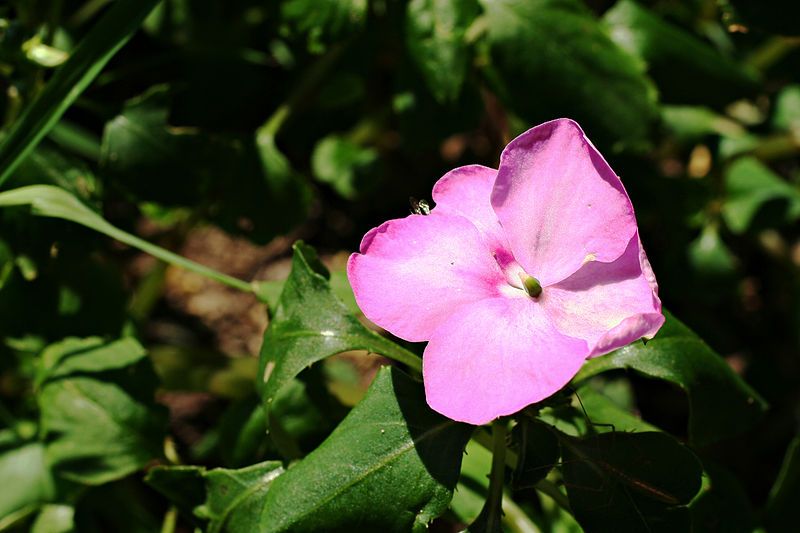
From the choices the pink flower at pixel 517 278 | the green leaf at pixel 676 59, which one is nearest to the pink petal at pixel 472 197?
the pink flower at pixel 517 278

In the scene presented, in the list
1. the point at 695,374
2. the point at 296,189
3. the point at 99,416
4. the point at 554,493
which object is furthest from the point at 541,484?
the point at 296,189

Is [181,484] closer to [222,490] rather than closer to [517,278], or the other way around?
[222,490]

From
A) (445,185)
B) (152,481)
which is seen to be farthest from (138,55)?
(445,185)

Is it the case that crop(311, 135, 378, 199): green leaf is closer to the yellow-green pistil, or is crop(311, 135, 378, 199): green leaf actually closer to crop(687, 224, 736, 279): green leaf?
crop(687, 224, 736, 279): green leaf

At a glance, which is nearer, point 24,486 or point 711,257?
point 24,486

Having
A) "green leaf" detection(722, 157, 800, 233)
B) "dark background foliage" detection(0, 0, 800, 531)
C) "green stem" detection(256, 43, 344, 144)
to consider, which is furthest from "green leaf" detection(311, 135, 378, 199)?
"green leaf" detection(722, 157, 800, 233)

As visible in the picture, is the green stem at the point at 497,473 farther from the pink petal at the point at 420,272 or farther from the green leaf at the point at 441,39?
the green leaf at the point at 441,39
